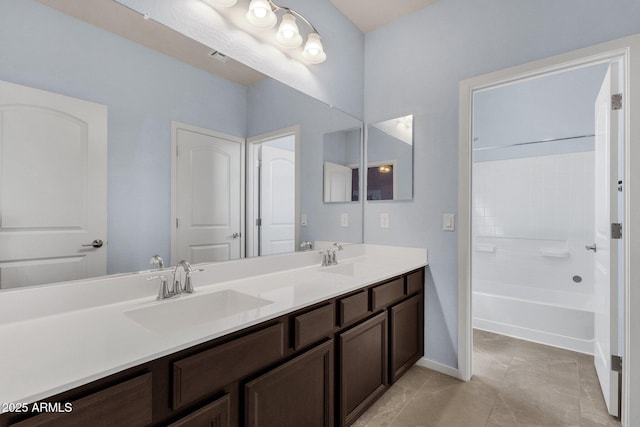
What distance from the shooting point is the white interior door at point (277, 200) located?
1.80m

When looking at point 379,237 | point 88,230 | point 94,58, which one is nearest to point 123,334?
point 88,230

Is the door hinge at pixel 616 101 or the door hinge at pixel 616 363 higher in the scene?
the door hinge at pixel 616 101

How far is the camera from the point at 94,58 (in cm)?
111

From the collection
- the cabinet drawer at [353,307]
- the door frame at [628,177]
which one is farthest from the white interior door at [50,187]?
the door frame at [628,177]

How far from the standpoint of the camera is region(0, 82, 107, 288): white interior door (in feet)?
3.10

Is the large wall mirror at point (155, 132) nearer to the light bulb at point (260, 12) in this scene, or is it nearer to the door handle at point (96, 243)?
the door handle at point (96, 243)

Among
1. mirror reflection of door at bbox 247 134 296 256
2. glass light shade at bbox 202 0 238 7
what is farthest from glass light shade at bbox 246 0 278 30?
mirror reflection of door at bbox 247 134 296 256

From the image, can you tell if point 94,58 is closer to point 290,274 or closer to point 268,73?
point 268,73

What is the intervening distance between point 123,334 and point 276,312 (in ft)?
1.54

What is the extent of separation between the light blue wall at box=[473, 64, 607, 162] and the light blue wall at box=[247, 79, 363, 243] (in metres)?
1.78

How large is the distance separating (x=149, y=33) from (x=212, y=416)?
1463 mm

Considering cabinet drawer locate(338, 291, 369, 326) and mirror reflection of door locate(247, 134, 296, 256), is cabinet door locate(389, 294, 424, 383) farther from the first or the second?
mirror reflection of door locate(247, 134, 296, 256)

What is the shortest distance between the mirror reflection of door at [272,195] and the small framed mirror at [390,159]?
2.71ft

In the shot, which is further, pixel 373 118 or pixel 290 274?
pixel 373 118
